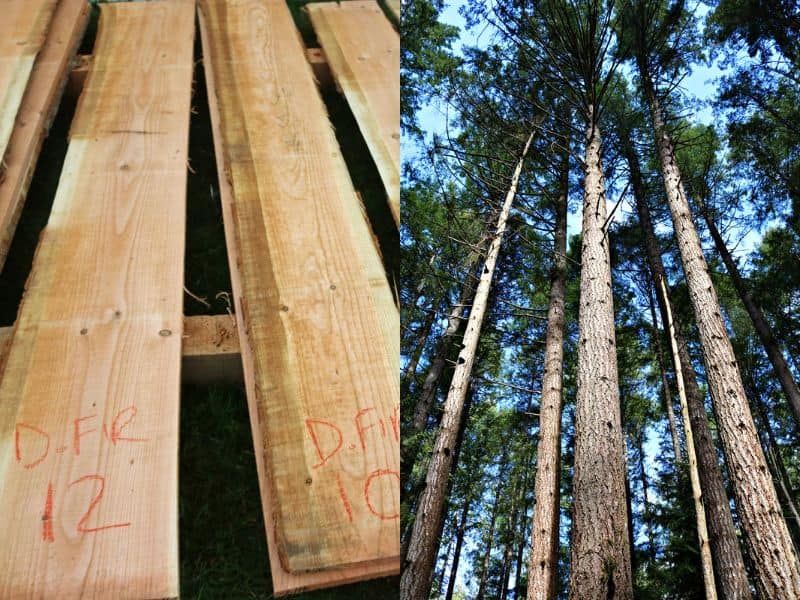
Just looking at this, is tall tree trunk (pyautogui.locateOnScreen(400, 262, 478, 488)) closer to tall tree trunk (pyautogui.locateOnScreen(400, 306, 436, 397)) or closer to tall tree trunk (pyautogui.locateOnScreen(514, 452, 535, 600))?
tall tree trunk (pyautogui.locateOnScreen(400, 306, 436, 397))

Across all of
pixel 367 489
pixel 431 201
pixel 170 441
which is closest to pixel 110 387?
pixel 170 441

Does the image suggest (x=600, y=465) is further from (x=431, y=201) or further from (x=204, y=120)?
(x=431, y=201)

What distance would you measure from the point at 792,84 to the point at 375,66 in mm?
7614

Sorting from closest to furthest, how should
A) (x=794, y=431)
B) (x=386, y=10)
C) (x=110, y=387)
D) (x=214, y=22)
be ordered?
(x=110, y=387) < (x=214, y=22) < (x=386, y=10) < (x=794, y=431)

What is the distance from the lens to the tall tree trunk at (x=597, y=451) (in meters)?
2.97

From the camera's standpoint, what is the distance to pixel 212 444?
1.86 m

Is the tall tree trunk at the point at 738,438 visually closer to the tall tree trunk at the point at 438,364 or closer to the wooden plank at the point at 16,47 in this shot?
the tall tree trunk at the point at 438,364

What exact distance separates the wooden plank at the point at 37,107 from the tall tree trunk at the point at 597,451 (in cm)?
302

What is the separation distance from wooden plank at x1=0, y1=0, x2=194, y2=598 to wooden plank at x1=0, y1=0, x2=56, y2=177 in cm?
30

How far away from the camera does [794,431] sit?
12570 mm

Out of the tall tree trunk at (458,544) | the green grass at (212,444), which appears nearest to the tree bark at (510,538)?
the tall tree trunk at (458,544)

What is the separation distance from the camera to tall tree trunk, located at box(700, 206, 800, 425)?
836 cm

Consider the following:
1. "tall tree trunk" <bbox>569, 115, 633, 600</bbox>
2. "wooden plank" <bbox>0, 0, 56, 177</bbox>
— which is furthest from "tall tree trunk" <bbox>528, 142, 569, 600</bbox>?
"wooden plank" <bbox>0, 0, 56, 177</bbox>

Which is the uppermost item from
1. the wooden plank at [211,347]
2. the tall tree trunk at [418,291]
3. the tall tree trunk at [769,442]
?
the tall tree trunk at [418,291]
